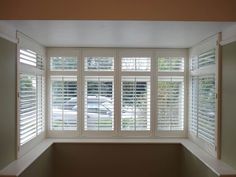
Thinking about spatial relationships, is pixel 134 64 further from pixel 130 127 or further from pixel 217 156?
pixel 217 156

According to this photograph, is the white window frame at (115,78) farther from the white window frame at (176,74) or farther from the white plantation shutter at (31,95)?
the white plantation shutter at (31,95)

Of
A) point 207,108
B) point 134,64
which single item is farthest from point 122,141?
point 207,108

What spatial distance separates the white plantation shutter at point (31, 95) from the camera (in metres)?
3.25

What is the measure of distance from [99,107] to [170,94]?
1.22 meters

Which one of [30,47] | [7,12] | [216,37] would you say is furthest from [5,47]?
[216,37]

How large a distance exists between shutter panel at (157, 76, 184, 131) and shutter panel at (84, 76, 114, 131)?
827 millimetres

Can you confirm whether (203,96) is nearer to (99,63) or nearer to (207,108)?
(207,108)

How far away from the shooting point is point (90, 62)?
14.2 feet

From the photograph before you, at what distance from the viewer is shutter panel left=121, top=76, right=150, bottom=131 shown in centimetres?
429

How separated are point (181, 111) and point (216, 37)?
1569 mm

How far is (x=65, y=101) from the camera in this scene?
4297 millimetres

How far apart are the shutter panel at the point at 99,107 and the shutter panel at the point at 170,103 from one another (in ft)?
2.71

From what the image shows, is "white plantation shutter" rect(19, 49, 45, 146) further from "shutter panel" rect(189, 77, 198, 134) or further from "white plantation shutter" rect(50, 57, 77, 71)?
"shutter panel" rect(189, 77, 198, 134)

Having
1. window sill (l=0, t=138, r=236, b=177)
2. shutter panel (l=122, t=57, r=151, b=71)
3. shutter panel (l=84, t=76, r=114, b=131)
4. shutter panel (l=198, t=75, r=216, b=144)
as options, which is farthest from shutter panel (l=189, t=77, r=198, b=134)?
shutter panel (l=84, t=76, r=114, b=131)
